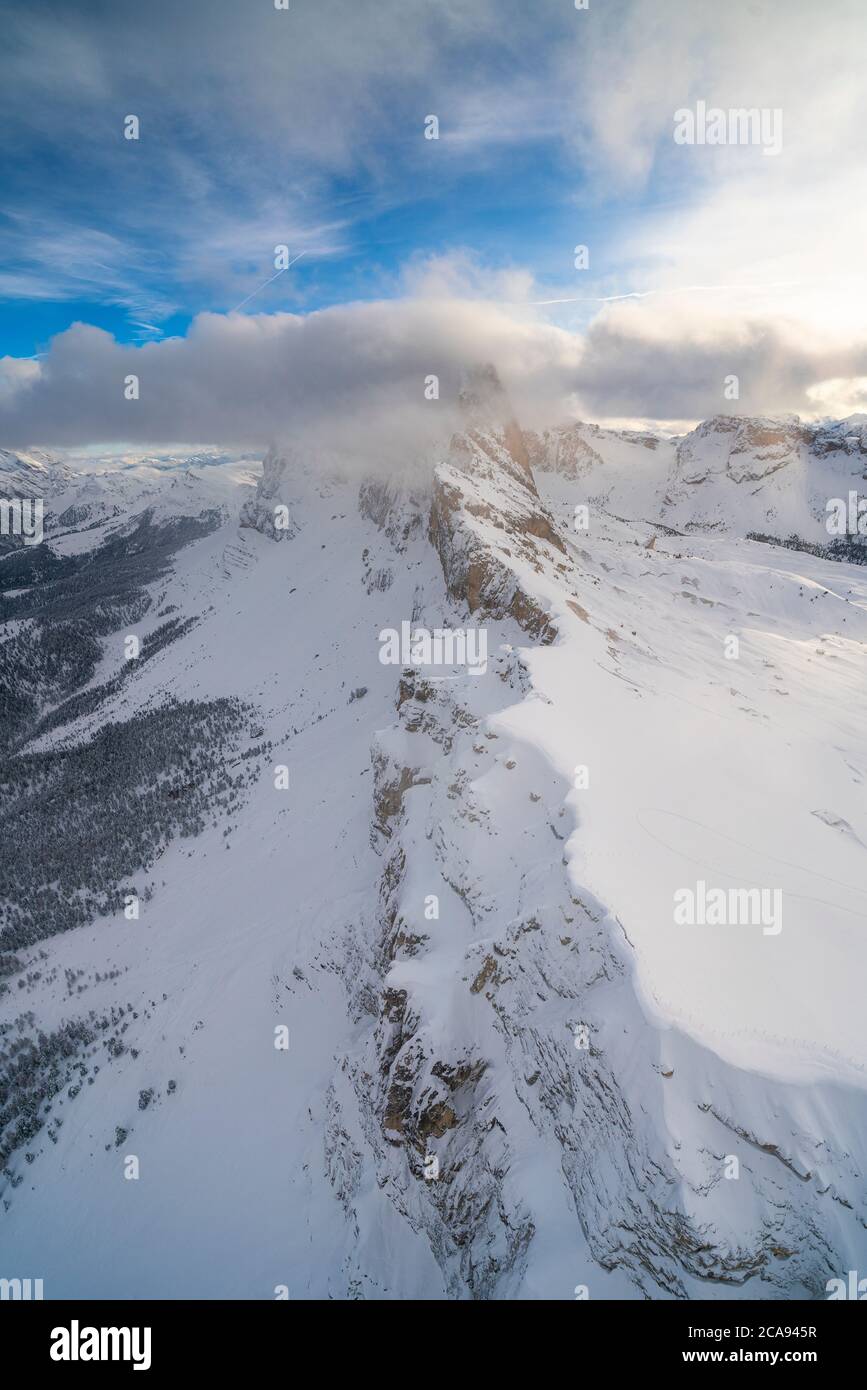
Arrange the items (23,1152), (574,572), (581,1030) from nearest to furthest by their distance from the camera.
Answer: (581,1030) → (23,1152) → (574,572)

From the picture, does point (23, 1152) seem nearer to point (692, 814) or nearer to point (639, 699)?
point (692, 814)

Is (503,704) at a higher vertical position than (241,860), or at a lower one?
higher

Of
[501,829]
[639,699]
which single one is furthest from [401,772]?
[639,699]

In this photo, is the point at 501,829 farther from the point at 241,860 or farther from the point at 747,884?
the point at 241,860
